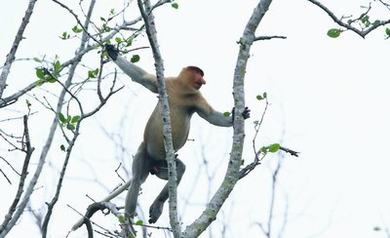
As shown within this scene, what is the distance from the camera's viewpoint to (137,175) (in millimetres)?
6574

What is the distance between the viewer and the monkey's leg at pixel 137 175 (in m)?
6.45

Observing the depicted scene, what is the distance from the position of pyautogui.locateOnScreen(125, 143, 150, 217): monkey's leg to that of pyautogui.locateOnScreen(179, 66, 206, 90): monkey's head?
66 cm

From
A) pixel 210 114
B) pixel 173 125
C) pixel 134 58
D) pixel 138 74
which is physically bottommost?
pixel 134 58

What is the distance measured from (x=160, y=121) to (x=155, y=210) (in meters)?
0.75

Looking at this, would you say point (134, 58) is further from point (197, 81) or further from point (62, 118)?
point (197, 81)

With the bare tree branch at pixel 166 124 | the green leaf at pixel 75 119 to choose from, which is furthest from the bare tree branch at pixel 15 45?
the bare tree branch at pixel 166 124

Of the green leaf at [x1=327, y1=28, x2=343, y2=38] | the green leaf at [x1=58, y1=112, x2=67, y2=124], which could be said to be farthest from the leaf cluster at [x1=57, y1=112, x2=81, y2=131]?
the green leaf at [x1=327, y1=28, x2=343, y2=38]

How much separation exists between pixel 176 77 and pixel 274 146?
2.69 meters

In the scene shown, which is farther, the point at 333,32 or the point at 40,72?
the point at 333,32

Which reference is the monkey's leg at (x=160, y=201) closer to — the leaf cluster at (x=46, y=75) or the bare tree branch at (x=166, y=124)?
the leaf cluster at (x=46, y=75)

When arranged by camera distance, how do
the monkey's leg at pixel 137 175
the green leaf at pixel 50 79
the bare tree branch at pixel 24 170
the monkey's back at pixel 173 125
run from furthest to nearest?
the monkey's leg at pixel 137 175, the monkey's back at pixel 173 125, the green leaf at pixel 50 79, the bare tree branch at pixel 24 170

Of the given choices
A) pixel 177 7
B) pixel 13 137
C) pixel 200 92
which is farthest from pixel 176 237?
pixel 200 92

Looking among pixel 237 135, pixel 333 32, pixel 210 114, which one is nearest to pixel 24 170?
pixel 237 135

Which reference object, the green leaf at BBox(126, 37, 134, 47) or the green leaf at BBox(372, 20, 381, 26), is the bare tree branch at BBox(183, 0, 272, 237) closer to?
the green leaf at BBox(372, 20, 381, 26)
